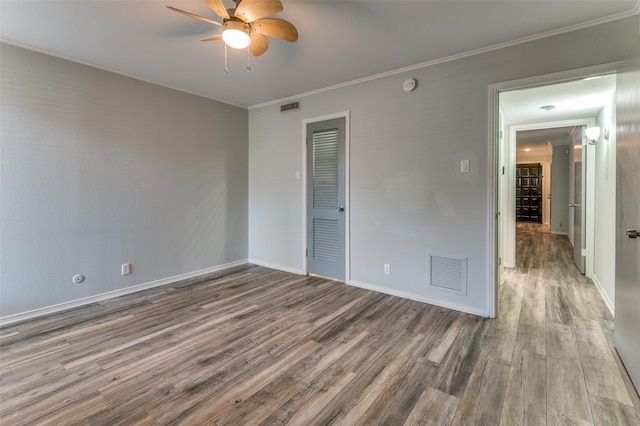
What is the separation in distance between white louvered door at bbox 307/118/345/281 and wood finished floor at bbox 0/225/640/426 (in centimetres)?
77

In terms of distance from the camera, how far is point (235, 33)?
204cm

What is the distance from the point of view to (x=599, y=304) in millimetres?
3186

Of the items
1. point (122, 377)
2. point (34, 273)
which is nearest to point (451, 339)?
point (122, 377)

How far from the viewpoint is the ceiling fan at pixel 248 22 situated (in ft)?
6.15

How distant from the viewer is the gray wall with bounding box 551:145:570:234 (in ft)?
25.7

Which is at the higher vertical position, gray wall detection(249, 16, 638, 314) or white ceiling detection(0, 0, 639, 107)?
white ceiling detection(0, 0, 639, 107)

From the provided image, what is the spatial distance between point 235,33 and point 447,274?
2.90 meters

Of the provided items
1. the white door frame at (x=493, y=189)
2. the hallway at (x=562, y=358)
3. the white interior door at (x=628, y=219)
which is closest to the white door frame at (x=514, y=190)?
the hallway at (x=562, y=358)

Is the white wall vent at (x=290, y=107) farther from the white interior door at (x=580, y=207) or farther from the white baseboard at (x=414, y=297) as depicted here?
the white interior door at (x=580, y=207)

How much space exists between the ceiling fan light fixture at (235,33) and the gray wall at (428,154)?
73.5 inches

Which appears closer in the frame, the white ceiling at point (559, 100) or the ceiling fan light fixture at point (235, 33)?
the ceiling fan light fixture at point (235, 33)

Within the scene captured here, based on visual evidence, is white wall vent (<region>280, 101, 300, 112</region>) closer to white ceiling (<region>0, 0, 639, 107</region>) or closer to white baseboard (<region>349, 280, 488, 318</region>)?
white ceiling (<region>0, 0, 639, 107</region>)

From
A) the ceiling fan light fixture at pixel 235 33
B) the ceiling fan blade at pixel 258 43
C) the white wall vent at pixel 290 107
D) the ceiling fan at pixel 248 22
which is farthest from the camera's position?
the white wall vent at pixel 290 107

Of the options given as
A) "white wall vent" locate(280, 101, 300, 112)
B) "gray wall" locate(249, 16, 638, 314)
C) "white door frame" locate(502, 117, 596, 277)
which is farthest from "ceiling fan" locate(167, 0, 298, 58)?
"white door frame" locate(502, 117, 596, 277)
